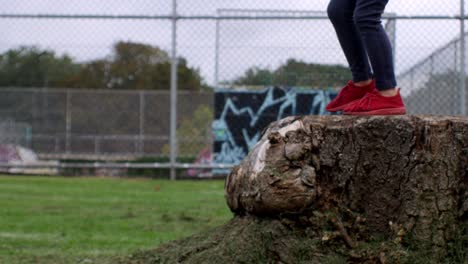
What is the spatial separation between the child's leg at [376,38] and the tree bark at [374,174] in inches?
12.8

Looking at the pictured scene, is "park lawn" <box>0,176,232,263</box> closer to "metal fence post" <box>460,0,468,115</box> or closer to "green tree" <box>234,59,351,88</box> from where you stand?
"green tree" <box>234,59,351,88</box>

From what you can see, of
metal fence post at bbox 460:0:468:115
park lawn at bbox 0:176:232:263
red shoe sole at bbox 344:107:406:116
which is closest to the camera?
red shoe sole at bbox 344:107:406:116

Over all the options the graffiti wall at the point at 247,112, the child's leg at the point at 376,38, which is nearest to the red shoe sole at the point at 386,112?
the child's leg at the point at 376,38

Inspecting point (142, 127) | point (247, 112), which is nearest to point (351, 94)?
point (247, 112)

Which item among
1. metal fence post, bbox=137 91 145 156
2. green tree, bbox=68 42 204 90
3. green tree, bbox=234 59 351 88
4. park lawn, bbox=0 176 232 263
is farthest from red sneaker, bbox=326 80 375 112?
green tree, bbox=68 42 204 90

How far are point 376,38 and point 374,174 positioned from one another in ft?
2.01

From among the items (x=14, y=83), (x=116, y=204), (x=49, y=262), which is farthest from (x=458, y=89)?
(x=14, y=83)

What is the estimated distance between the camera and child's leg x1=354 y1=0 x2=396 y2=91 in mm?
3123

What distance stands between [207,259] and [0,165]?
641cm

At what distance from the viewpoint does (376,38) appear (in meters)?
3.15

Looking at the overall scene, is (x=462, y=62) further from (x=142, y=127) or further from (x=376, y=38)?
(x=142, y=127)

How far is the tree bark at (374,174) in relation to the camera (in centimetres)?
285

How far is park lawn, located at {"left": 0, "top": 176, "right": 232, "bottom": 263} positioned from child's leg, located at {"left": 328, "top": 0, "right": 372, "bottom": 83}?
160cm

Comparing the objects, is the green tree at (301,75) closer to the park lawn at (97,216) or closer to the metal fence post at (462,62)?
the metal fence post at (462,62)
